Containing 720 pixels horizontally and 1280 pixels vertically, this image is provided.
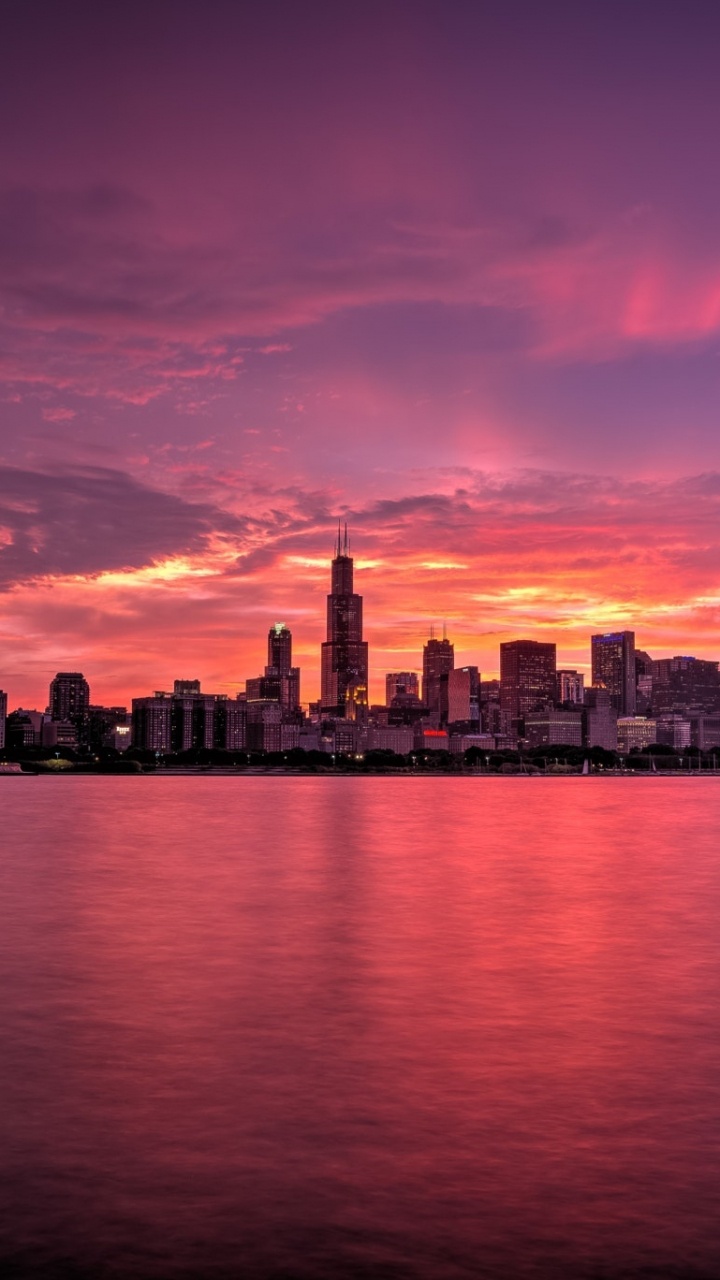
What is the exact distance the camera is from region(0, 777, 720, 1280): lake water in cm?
1216

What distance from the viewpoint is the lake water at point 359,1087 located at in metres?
12.2

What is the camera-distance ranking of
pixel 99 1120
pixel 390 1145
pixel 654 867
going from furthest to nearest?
pixel 654 867 → pixel 99 1120 → pixel 390 1145

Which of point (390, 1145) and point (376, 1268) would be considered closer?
point (376, 1268)

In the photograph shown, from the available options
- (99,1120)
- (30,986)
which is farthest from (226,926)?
(99,1120)

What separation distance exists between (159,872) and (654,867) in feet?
84.7

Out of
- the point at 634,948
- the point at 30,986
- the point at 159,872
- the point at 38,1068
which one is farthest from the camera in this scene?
the point at 159,872

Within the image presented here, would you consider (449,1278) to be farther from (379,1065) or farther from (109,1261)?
(379,1065)

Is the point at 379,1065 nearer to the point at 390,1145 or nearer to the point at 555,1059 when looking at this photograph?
the point at 555,1059

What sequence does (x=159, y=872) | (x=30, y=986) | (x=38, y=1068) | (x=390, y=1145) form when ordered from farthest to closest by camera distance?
(x=159, y=872) → (x=30, y=986) → (x=38, y=1068) → (x=390, y=1145)

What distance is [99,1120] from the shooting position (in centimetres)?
1648

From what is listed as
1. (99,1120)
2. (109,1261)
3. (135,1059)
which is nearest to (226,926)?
(135,1059)

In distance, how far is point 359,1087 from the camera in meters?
18.7

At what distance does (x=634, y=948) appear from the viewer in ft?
115

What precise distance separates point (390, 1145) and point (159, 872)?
47.0 metres
